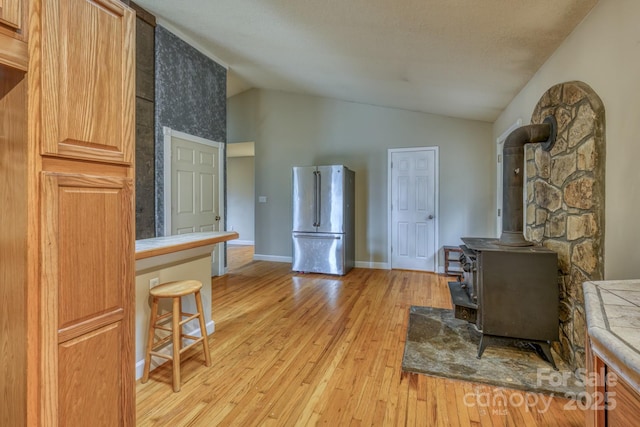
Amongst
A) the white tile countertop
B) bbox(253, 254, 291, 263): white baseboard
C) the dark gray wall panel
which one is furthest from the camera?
bbox(253, 254, 291, 263): white baseboard

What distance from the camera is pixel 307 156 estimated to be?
5.55m

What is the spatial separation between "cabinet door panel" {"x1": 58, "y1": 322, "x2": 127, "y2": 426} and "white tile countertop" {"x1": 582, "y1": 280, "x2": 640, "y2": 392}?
153cm

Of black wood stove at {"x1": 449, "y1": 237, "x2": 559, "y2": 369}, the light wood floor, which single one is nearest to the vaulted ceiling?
black wood stove at {"x1": 449, "y1": 237, "x2": 559, "y2": 369}

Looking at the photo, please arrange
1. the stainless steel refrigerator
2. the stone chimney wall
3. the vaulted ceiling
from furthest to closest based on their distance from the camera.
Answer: the stainless steel refrigerator → the vaulted ceiling → the stone chimney wall

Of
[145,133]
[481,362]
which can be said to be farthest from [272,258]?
[481,362]

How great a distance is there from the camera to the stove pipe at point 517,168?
7.48 ft

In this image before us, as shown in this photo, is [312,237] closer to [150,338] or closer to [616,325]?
[150,338]

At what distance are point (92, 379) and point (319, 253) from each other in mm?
3830

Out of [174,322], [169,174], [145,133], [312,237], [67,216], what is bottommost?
[174,322]

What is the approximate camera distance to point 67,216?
3.32 feet

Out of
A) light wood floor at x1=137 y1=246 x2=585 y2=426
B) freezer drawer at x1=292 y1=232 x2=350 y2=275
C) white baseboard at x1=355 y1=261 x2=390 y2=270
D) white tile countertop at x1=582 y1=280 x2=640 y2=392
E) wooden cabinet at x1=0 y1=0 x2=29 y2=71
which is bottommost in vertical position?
light wood floor at x1=137 y1=246 x2=585 y2=426

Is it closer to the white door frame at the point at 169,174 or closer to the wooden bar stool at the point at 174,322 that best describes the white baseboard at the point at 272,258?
the white door frame at the point at 169,174

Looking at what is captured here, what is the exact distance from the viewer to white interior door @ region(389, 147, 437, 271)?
4.88 m

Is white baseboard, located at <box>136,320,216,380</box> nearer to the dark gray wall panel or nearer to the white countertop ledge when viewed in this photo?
the white countertop ledge
